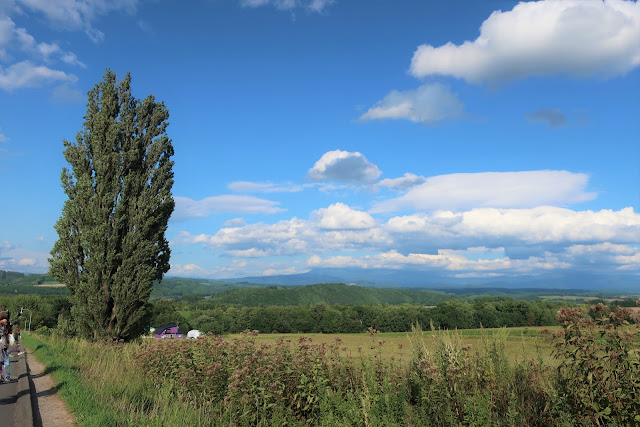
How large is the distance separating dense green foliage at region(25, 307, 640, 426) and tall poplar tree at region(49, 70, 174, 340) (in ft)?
34.9

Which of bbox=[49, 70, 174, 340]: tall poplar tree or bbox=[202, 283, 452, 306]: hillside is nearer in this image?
bbox=[49, 70, 174, 340]: tall poplar tree

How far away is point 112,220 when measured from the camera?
65.0ft

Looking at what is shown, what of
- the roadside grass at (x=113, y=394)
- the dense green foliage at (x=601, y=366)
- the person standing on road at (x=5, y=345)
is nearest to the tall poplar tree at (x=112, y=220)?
the roadside grass at (x=113, y=394)

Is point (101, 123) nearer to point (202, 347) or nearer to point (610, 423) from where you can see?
point (202, 347)

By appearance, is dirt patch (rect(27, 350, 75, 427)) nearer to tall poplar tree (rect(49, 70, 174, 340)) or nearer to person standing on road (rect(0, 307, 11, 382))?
person standing on road (rect(0, 307, 11, 382))

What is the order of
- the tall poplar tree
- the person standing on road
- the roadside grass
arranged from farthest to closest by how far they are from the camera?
the tall poplar tree
the person standing on road
the roadside grass

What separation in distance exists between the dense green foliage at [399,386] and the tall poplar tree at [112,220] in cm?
1063

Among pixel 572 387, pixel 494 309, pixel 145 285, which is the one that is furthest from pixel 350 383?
pixel 494 309

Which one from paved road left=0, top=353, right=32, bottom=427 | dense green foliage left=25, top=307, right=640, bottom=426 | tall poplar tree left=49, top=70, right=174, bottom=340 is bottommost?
paved road left=0, top=353, right=32, bottom=427

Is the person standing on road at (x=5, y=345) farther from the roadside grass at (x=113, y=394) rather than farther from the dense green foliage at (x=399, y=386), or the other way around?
the dense green foliage at (x=399, y=386)

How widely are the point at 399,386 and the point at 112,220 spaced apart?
17.6m

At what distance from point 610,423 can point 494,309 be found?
237 ft

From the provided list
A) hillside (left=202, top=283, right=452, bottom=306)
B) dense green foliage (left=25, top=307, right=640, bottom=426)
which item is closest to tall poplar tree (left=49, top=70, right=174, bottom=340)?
dense green foliage (left=25, top=307, right=640, bottom=426)

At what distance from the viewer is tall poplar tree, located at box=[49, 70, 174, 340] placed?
1933 cm
